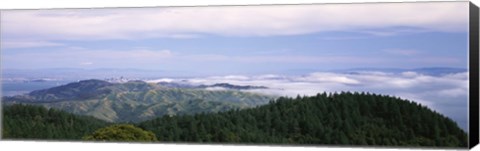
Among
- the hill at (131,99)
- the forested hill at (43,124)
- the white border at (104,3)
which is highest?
the white border at (104,3)

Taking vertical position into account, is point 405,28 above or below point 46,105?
above

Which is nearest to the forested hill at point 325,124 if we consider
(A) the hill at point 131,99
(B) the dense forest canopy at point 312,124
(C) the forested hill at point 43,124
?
(B) the dense forest canopy at point 312,124

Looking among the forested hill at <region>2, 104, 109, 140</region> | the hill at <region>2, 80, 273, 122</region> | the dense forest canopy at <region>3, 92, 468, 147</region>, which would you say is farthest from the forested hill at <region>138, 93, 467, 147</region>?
the forested hill at <region>2, 104, 109, 140</region>

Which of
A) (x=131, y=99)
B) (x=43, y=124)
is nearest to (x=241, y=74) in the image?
(x=131, y=99)

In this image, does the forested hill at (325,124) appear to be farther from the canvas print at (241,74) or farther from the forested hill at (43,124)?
the forested hill at (43,124)

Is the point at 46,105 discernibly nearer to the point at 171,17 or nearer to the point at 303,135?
the point at 171,17

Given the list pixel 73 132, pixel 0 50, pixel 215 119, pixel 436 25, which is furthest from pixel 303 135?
pixel 0 50

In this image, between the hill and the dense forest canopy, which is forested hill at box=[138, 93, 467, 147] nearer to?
the dense forest canopy
